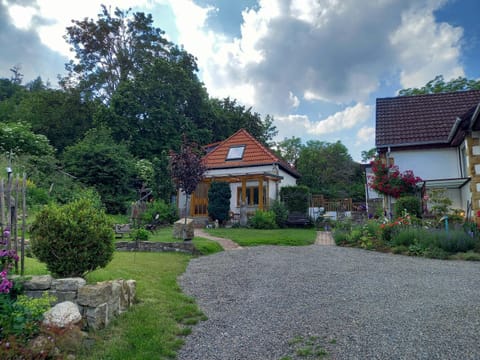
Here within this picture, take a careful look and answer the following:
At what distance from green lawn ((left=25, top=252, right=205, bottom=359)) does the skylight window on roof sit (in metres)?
14.9

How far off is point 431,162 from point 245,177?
9.63 metres

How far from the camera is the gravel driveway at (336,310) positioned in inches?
130

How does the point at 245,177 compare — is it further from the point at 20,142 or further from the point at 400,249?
the point at 20,142

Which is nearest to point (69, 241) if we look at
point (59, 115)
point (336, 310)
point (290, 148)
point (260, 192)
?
point (336, 310)

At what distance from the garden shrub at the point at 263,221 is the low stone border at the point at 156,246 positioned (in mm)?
6971

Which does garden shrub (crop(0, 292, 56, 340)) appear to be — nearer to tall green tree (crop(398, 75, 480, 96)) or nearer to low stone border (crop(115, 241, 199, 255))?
low stone border (crop(115, 241, 199, 255))

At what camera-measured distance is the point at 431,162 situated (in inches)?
529

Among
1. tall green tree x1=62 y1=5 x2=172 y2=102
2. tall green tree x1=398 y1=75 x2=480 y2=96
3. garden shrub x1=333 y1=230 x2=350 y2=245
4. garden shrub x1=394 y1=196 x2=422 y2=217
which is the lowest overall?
garden shrub x1=333 y1=230 x2=350 y2=245

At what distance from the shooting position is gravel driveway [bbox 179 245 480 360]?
330 centimetres

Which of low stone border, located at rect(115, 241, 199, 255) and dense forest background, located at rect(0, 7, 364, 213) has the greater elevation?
dense forest background, located at rect(0, 7, 364, 213)

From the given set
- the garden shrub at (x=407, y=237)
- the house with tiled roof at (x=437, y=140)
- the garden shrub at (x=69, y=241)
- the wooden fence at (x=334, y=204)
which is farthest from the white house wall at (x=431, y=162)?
the garden shrub at (x=69, y=241)

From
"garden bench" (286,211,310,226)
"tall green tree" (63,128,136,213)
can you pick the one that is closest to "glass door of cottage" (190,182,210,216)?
"tall green tree" (63,128,136,213)

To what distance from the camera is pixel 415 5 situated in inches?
470

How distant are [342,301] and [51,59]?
32.0m
